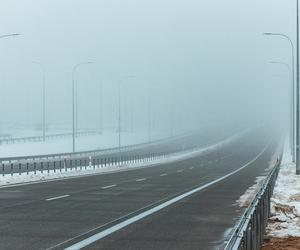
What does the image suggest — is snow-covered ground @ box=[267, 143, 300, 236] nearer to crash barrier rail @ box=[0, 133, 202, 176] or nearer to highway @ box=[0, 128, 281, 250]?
highway @ box=[0, 128, 281, 250]

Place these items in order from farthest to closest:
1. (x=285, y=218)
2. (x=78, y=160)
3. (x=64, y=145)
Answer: (x=64, y=145) → (x=78, y=160) → (x=285, y=218)

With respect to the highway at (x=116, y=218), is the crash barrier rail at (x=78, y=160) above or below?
below

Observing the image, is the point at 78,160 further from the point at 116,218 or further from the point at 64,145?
the point at 116,218

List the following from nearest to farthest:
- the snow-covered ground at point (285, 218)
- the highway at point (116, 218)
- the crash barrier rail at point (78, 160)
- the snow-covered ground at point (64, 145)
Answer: the highway at point (116, 218) → the snow-covered ground at point (285, 218) → the crash barrier rail at point (78, 160) → the snow-covered ground at point (64, 145)

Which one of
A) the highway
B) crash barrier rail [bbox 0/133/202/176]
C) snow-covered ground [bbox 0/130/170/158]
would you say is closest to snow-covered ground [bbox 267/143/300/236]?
the highway

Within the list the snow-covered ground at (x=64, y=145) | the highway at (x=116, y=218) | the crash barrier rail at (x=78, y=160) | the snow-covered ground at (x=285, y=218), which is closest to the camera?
the highway at (x=116, y=218)

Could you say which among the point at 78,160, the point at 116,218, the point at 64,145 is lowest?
the point at 64,145

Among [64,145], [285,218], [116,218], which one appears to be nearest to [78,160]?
[64,145]

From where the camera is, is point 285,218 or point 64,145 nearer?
point 285,218

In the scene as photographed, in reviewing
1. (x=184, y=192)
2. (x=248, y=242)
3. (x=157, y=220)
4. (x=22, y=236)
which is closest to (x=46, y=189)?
(x=184, y=192)

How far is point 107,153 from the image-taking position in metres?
75.8

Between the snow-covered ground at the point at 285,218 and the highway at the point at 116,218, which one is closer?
the highway at the point at 116,218

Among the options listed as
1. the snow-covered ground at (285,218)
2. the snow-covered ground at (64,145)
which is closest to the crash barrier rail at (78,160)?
the snow-covered ground at (64,145)

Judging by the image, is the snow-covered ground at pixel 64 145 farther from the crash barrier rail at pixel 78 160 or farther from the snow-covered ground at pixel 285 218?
the snow-covered ground at pixel 285 218
